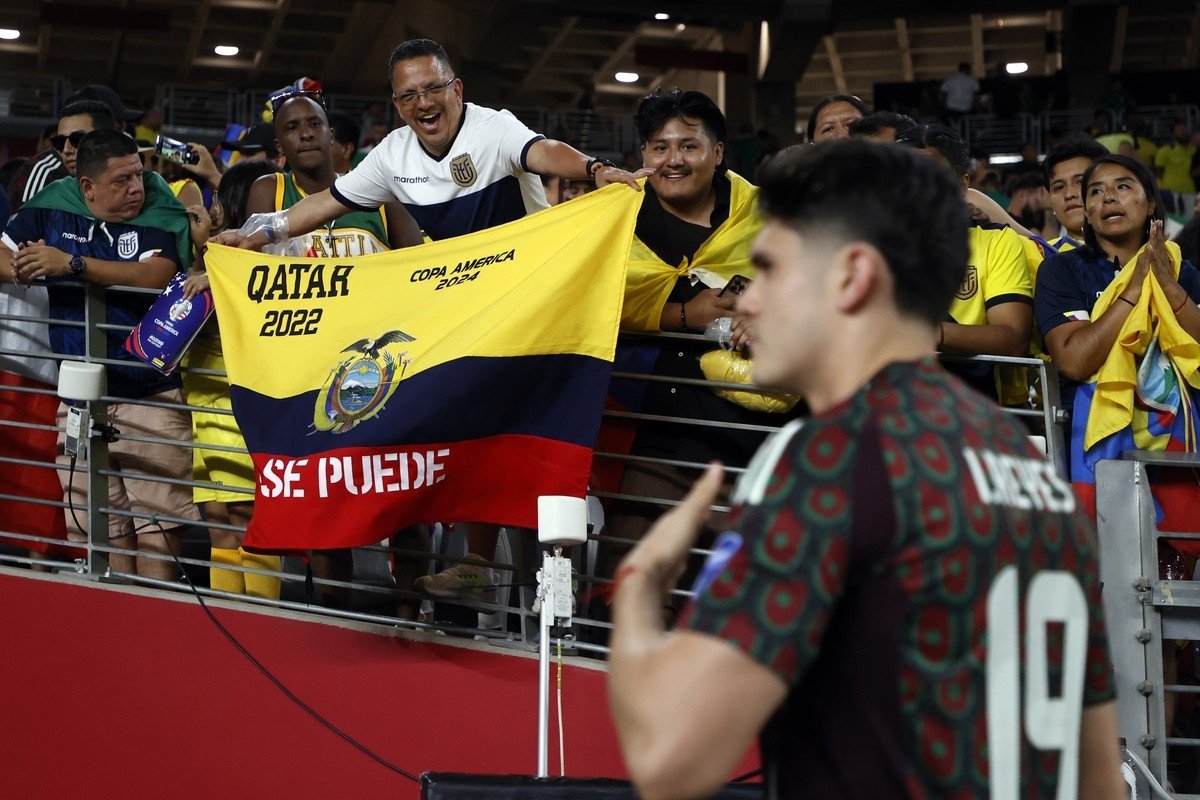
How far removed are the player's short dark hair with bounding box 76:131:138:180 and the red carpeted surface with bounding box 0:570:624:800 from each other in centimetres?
150

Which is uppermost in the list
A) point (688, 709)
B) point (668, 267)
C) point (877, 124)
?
point (877, 124)

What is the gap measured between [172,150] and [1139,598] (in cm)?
431

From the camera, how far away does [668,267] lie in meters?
4.79

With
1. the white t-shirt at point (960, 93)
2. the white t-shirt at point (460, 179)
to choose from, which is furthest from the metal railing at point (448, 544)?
the white t-shirt at point (960, 93)

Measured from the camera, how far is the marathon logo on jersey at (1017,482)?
1628mm

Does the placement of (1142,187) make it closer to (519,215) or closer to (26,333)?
(519,215)

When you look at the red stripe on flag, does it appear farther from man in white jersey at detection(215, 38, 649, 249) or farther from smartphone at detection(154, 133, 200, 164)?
smartphone at detection(154, 133, 200, 164)

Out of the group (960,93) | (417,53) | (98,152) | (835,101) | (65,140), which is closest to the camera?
(417,53)

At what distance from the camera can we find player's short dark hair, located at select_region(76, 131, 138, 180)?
5.46 metres

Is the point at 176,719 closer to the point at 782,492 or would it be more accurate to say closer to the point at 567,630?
the point at 567,630

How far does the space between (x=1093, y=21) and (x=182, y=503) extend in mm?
20145

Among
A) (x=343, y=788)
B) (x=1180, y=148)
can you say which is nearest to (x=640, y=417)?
(x=343, y=788)

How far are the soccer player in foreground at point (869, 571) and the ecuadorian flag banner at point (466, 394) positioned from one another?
2773 mm

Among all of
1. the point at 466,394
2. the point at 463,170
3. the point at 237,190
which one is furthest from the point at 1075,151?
the point at 237,190
